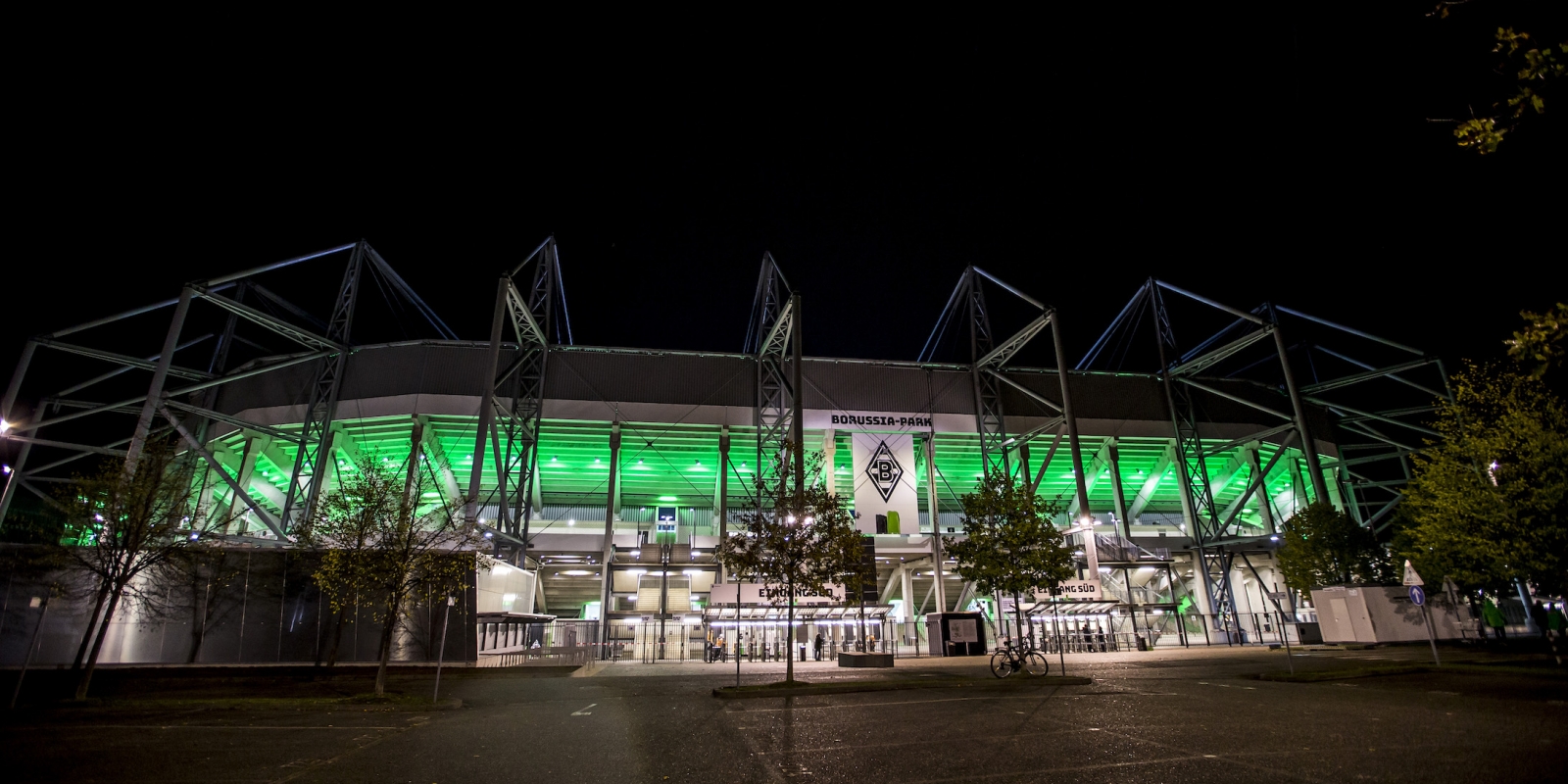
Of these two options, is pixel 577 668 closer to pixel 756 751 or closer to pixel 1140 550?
pixel 756 751

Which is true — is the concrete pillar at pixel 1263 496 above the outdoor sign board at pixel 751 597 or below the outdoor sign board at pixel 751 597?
above

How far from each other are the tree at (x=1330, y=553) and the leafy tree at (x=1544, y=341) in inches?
1341

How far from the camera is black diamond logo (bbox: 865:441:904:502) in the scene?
41.4 m

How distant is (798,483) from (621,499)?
Result: 1423 inches

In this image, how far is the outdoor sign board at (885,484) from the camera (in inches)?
1587

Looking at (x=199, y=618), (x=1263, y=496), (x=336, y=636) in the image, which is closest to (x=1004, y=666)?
(x=336, y=636)

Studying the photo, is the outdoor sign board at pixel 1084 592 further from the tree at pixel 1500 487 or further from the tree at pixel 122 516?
the tree at pixel 122 516

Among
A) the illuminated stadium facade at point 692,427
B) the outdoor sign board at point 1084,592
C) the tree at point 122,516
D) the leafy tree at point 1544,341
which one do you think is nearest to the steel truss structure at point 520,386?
the illuminated stadium facade at point 692,427

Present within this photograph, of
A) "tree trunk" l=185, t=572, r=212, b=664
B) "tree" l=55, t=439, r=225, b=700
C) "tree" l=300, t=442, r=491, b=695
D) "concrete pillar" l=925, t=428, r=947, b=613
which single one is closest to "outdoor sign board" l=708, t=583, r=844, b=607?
"tree" l=300, t=442, r=491, b=695

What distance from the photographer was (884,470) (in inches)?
1645

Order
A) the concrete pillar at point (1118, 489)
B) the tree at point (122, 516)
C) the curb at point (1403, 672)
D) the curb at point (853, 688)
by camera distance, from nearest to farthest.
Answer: the curb at point (853, 688), the curb at point (1403, 672), the tree at point (122, 516), the concrete pillar at point (1118, 489)

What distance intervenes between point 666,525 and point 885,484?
13647mm

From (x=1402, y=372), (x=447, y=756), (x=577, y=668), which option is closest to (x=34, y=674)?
(x=577, y=668)

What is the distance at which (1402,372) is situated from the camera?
154 feet
